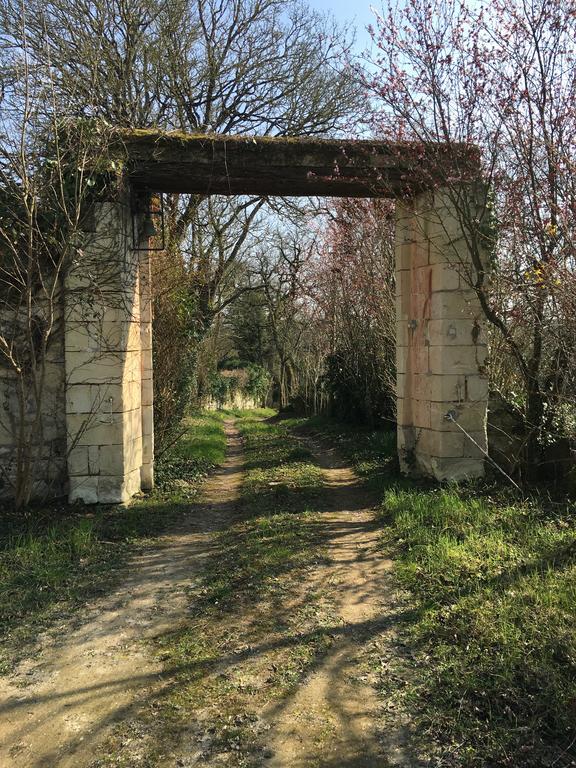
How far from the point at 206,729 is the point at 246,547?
8.41 ft

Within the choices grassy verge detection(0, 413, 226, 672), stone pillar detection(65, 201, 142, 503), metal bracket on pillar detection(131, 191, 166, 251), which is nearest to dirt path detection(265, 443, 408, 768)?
grassy verge detection(0, 413, 226, 672)

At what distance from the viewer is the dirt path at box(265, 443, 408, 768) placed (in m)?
2.56

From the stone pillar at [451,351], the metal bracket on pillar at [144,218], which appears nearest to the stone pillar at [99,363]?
the metal bracket on pillar at [144,218]

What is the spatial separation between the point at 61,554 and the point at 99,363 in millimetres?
2275

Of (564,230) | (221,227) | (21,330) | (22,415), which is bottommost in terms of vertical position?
(22,415)

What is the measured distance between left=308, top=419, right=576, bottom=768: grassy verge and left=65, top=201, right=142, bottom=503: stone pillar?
3.15m

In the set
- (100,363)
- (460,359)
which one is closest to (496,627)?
(460,359)

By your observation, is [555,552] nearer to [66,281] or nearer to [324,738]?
[324,738]

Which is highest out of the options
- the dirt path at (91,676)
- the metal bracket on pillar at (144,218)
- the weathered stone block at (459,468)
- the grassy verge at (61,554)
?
the metal bracket on pillar at (144,218)

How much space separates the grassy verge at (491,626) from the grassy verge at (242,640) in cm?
66

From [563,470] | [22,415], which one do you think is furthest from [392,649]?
[22,415]

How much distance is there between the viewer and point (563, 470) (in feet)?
21.3

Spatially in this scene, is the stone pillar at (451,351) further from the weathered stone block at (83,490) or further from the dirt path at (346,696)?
the weathered stone block at (83,490)

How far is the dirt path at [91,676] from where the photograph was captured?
2.66 metres
